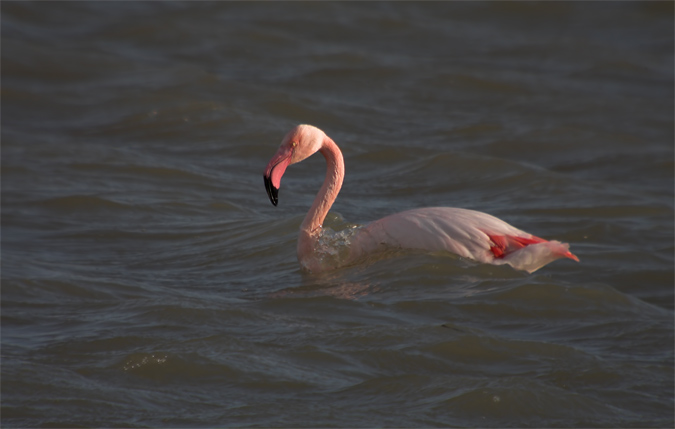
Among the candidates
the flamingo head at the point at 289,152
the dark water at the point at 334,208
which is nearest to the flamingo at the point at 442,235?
the flamingo head at the point at 289,152

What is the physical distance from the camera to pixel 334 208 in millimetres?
7324

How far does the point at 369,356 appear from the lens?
454cm

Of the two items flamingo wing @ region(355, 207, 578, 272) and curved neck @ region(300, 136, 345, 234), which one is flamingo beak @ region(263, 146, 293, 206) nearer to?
curved neck @ region(300, 136, 345, 234)

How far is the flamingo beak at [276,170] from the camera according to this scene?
5.58 metres

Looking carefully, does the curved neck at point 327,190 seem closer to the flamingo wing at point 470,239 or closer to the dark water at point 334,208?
the dark water at point 334,208

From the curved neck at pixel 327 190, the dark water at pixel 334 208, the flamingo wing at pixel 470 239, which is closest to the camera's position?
the dark water at pixel 334 208

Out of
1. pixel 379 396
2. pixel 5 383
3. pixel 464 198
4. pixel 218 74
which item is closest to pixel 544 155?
pixel 464 198

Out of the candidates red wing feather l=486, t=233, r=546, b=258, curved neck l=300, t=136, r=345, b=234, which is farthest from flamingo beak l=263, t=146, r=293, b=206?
red wing feather l=486, t=233, r=546, b=258

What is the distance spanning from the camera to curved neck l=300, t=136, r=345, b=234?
5996 millimetres

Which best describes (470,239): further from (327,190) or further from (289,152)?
(289,152)

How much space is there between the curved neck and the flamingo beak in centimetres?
33

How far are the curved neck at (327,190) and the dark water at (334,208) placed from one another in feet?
0.95

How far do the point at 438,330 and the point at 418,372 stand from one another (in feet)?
1.39

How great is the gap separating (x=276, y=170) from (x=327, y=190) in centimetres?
48
